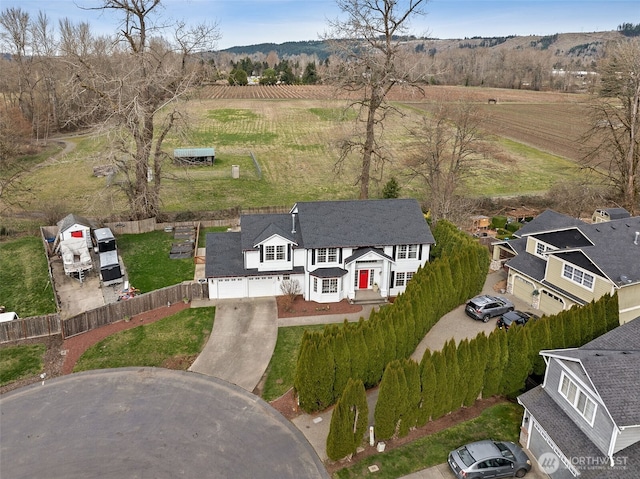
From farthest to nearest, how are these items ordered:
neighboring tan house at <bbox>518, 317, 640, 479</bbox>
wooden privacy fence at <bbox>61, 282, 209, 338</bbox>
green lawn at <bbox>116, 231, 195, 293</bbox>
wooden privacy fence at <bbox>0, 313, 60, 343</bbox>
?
green lawn at <bbox>116, 231, 195, 293</bbox>, wooden privacy fence at <bbox>61, 282, 209, 338</bbox>, wooden privacy fence at <bbox>0, 313, 60, 343</bbox>, neighboring tan house at <bbox>518, 317, 640, 479</bbox>

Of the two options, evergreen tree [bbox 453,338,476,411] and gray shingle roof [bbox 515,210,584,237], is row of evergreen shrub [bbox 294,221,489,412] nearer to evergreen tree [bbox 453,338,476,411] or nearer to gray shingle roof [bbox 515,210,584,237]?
evergreen tree [bbox 453,338,476,411]

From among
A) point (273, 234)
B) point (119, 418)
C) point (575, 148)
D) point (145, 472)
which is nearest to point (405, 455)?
point (145, 472)

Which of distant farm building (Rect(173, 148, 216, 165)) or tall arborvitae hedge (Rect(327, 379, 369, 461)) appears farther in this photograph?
distant farm building (Rect(173, 148, 216, 165))

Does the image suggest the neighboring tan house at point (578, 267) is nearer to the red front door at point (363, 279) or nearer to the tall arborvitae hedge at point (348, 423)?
the red front door at point (363, 279)

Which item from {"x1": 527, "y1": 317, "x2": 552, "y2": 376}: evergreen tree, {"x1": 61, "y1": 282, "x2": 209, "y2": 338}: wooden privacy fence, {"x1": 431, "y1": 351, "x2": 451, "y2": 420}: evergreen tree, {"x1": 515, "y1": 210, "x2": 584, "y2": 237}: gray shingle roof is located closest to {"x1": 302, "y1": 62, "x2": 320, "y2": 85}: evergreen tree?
{"x1": 515, "y1": 210, "x2": 584, "y2": 237}: gray shingle roof

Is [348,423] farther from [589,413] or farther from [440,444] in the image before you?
[589,413]

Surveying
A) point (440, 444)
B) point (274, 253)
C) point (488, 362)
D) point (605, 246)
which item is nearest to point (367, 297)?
point (274, 253)
